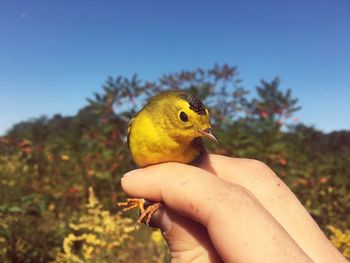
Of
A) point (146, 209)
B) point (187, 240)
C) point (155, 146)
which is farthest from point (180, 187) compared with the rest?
point (146, 209)

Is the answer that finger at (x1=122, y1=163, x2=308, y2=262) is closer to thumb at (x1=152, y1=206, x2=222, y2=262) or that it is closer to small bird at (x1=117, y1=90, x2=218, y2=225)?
thumb at (x1=152, y1=206, x2=222, y2=262)

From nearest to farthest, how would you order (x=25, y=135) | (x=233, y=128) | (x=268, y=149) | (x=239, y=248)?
(x=239, y=248) → (x=268, y=149) → (x=233, y=128) → (x=25, y=135)

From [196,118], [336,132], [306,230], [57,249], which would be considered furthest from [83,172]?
[336,132]

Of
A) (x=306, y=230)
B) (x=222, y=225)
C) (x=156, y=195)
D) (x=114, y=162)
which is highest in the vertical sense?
(x=114, y=162)

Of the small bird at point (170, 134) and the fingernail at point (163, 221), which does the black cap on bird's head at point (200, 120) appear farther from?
the fingernail at point (163, 221)

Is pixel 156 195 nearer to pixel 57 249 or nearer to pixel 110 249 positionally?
pixel 110 249

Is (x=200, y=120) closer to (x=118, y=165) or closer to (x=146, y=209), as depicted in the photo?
(x=146, y=209)

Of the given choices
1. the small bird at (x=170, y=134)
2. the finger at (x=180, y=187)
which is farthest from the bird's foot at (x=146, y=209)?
the finger at (x=180, y=187)
